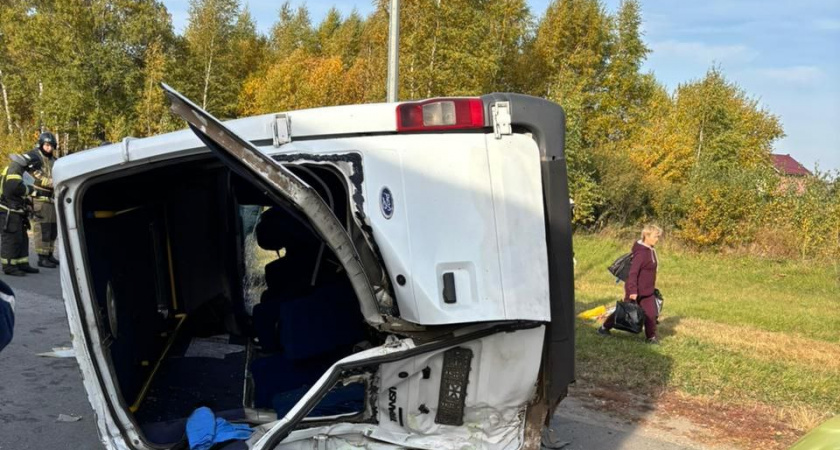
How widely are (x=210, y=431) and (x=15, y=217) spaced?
7780 millimetres

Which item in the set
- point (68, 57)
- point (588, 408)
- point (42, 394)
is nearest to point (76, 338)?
point (42, 394)

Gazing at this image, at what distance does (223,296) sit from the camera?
18.7 feet

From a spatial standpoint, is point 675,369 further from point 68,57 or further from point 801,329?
point 68,57

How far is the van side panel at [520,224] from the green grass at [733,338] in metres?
3.76

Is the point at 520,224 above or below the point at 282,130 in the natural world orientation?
below

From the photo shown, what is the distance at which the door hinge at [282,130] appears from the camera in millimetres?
2762

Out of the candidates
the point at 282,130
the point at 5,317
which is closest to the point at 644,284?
the point at 282,130

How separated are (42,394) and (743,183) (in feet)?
68.1

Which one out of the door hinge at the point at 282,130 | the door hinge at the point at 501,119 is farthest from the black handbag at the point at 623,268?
the door hinge at the point at 282,130

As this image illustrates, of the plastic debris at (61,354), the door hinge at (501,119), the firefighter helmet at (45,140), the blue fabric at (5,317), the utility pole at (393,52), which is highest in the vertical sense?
the utility pole at (393,52)

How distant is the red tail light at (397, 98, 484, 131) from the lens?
272cm

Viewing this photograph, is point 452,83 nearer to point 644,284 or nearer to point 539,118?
point 644,284

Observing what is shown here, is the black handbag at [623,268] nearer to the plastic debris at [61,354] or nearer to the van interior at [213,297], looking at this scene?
the van interior at [213,297]

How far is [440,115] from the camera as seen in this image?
2.74m
